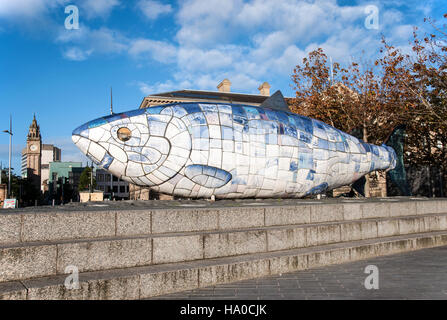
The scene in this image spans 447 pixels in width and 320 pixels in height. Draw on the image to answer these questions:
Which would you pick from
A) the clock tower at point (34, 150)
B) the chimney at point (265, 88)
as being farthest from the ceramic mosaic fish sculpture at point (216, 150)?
the clock tower at point (34, 150)

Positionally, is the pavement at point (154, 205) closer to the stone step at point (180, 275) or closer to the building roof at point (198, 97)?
the stone step at point (180, 275)

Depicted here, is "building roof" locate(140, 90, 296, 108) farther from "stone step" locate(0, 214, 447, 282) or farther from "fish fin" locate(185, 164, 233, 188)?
"stone step" locate(0, 214, 447, 282)

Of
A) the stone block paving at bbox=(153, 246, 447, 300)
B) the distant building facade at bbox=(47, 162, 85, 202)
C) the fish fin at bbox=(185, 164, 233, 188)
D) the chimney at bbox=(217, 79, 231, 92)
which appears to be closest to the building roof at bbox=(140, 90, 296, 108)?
the chimney at bbox=(217, 79, 231, 92)

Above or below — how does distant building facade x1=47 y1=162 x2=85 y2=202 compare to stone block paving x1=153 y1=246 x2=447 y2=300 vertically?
above

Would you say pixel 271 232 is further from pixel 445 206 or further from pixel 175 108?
pixel 445 206

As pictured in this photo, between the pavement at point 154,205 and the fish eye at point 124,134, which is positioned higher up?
the fish eye at point 124,134

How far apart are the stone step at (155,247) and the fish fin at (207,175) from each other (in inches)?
86.6

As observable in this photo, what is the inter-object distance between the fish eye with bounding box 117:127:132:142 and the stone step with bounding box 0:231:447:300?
4062 millimetres

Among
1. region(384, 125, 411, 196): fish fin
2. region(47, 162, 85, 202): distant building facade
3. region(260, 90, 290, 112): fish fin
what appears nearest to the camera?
region(260, 90, 290, 112): fish fin

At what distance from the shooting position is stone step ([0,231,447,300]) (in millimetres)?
4957

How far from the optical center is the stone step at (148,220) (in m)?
6.02

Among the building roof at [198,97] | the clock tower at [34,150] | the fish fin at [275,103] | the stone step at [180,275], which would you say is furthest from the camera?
the clock tower at [34,150]

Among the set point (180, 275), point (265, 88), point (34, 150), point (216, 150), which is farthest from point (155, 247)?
point (34, 150)

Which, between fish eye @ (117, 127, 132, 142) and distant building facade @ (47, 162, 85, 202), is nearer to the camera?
fish eye @ (117, 127, 132, 142)
